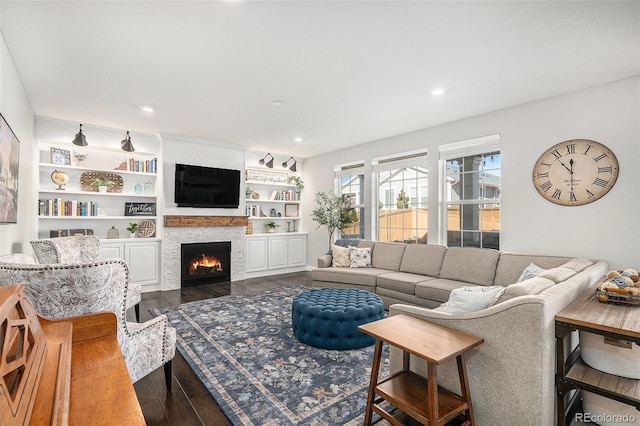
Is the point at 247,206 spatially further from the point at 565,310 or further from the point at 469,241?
the point at 565,310

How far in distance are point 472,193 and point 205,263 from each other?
464cm

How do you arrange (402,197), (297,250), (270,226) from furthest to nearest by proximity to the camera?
1. (297,250)
2. (270,226)
3. (402,197)

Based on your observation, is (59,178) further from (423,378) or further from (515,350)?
(515,350)

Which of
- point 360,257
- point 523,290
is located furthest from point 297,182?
point 523,290

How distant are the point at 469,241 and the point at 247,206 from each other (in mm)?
4291

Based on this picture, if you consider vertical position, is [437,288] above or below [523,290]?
below

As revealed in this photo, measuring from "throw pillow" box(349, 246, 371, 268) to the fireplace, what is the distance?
247 centimetres

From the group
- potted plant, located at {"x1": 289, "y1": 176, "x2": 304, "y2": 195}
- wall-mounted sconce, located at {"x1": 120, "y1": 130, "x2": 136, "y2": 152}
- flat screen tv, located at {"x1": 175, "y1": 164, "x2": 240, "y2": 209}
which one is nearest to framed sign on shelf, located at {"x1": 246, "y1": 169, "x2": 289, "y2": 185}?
potted plant, located at {"x1": 289, "y1": 176, "x2": 304, "y2": 195}

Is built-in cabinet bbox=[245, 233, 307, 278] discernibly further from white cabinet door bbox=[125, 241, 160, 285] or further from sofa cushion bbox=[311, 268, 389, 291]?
sofa cushion bbox=[311, 268, 389, 291]

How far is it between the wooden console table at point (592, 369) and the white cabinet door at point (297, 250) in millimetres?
5387

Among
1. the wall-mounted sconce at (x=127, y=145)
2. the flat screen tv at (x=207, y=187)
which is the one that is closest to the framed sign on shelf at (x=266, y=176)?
the flat screen tv at (x=207, y=187)

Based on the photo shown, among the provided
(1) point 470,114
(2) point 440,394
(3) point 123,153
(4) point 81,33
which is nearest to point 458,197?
(1) point 470,114

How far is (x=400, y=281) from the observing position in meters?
3.99

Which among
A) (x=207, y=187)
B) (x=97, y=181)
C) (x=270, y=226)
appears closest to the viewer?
(x=97, y=181)
